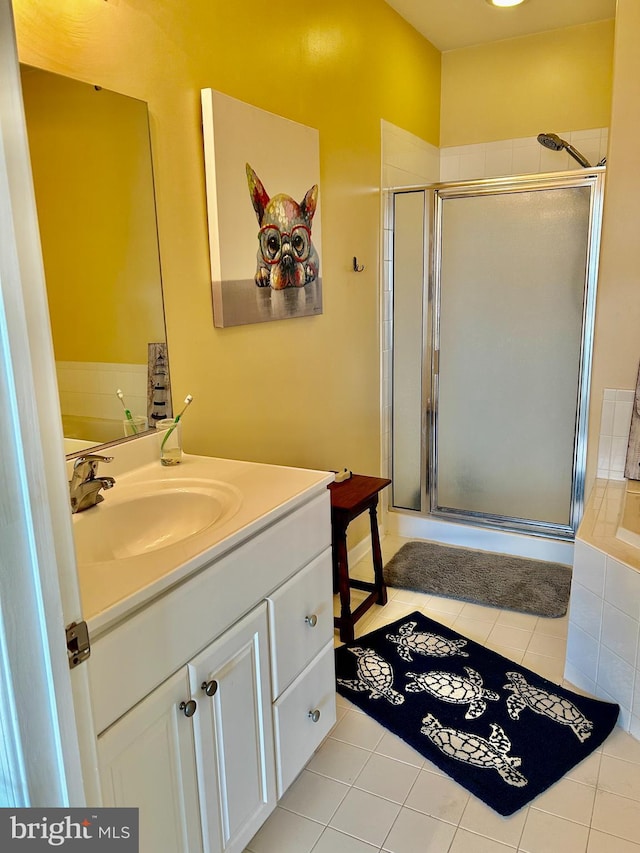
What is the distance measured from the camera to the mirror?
147 centimetres

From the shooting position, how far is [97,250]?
160 centimetres

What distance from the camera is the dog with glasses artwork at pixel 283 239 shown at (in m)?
2.09

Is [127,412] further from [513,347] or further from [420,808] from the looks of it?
[513,347]

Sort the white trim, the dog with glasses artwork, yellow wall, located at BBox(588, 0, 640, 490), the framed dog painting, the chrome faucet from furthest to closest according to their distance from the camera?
1. yellow wall, located at BBox(588, 0, 640, 490)
2. the dog with glasses artwork
3. the framed dog painting
4. the chrome faucet
5. the white trim

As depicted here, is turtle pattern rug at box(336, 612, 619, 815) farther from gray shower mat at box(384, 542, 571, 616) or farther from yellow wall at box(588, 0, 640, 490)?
yellow wall at box(588, 0, 640, 490)

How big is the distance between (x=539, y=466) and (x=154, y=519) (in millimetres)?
2073

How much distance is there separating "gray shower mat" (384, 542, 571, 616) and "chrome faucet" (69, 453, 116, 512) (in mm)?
1680

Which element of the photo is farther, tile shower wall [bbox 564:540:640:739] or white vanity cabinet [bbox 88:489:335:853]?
tile shower wall [bbox 564:540:640:739]

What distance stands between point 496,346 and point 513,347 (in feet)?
0.26

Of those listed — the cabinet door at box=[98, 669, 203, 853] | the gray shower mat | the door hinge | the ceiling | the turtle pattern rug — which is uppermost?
the ceiling

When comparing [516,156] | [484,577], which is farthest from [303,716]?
[516,156]

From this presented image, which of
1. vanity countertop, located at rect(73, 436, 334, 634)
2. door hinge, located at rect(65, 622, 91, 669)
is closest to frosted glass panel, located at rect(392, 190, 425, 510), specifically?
vanity countertop, located at rect(73, 436, 334, 634)

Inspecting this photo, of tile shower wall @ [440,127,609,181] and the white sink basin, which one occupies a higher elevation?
tile shower wall @ [440,127,609,181]

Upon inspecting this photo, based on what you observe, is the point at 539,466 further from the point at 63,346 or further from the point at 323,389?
the point at 63,346
